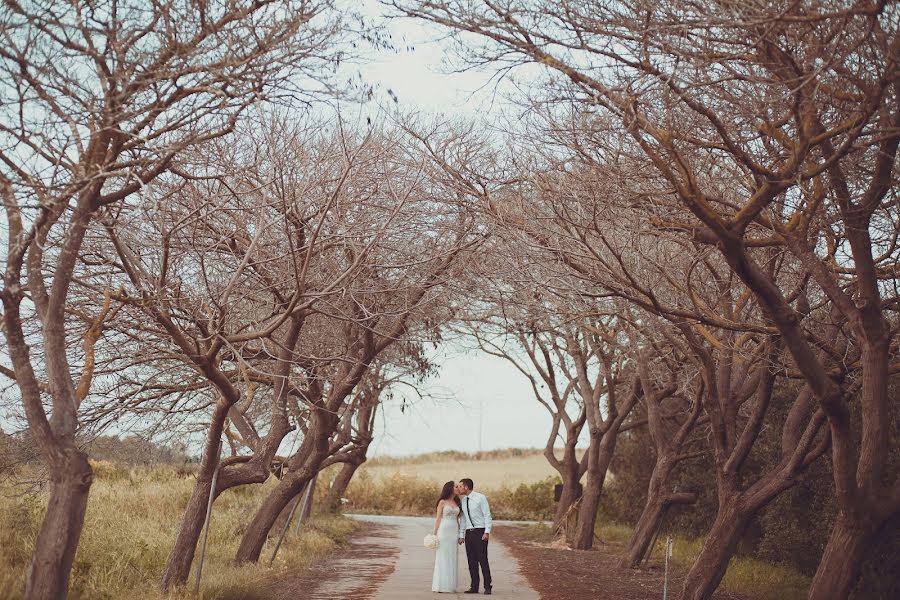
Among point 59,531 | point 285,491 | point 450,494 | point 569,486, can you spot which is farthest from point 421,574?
point 59,531

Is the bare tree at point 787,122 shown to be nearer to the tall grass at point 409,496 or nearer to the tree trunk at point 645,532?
the tree trunk at point 645,532

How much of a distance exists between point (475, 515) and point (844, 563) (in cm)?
662

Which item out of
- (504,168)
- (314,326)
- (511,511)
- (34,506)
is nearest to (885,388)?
(504,168)

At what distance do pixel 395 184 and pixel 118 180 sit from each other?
3646 millimetres

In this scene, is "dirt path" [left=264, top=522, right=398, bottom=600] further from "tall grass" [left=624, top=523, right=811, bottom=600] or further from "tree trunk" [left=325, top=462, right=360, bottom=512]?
"tree trunk" [left=325, top=462, right=360, bottom=512]

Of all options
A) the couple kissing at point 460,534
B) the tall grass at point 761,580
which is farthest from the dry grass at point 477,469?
the couple kissing at point 460,534

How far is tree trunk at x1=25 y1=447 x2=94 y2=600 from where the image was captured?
8133mm

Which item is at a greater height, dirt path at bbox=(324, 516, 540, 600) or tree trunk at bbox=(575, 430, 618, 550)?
tree trunk at bbox=(575, 430, 618, 550)

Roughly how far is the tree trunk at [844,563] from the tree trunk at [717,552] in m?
2.76

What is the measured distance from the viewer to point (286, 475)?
18016mm

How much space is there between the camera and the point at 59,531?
820 centimetres

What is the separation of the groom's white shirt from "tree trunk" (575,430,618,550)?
8.79 meters

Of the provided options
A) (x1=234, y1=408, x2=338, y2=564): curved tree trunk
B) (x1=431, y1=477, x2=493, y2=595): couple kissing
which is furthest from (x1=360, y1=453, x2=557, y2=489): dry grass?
(x1=431, y1=477, x2=493, y2=595): couple kissing

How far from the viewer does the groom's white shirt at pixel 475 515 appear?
1664 centimetres
